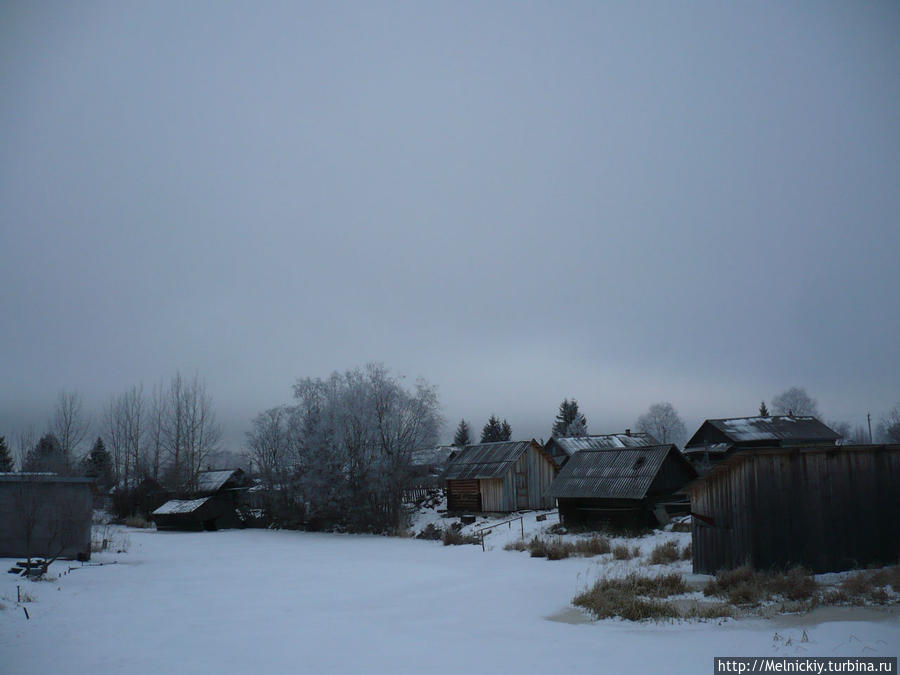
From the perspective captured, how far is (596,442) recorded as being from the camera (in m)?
53.5

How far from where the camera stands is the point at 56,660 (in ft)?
35.4

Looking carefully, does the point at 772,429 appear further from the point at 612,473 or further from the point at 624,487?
the point at 624,487

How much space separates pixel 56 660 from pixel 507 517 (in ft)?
103

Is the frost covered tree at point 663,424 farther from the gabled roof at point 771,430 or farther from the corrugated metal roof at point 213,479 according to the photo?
the corrugated metal roof at point 213,479

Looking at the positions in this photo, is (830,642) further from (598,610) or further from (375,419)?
(375,419)

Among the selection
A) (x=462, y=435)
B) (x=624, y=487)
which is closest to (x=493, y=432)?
(x=462, y=435)

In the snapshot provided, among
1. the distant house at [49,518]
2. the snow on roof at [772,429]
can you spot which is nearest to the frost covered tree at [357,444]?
the distant house at [49,518]

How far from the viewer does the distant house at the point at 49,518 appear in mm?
24109

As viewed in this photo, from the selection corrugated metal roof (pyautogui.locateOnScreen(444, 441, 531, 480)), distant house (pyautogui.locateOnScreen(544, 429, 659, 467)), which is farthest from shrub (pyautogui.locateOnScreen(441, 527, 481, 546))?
distant house (pyautogui.locateOnScreen(544, 429, 659, 467))

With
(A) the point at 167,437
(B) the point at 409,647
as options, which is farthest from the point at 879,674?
(A) the point at 167,437

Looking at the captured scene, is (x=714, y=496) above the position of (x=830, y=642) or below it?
above

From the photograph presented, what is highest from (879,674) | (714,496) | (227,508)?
(714,496)

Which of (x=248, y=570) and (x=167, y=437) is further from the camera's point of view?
(x=167, y=437)

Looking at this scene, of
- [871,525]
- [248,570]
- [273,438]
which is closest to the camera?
[871,525]
